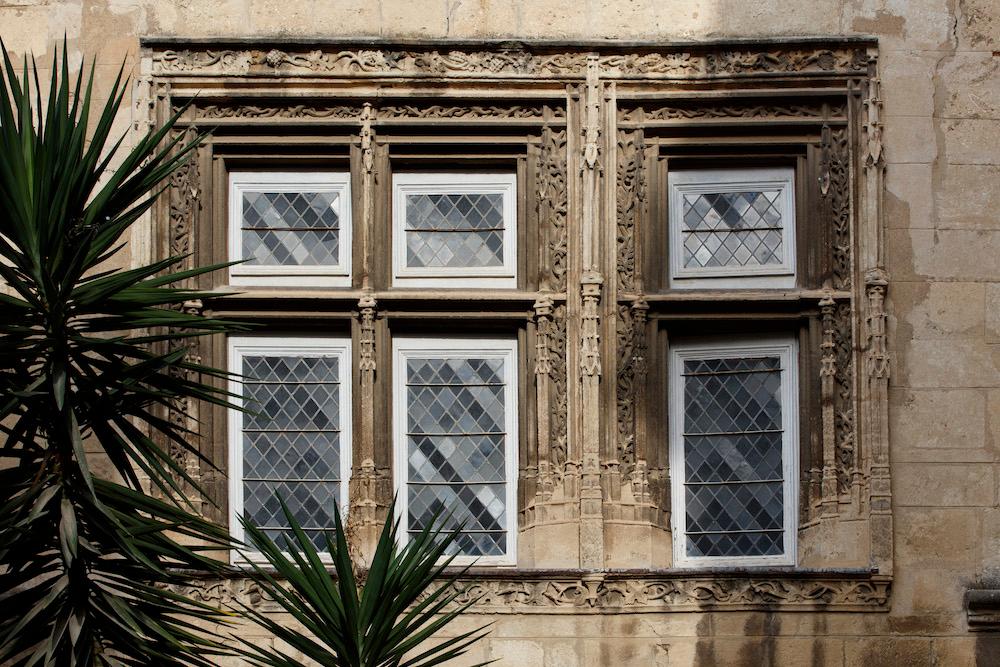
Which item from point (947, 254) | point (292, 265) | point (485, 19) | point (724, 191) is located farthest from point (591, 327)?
point (947, 254)

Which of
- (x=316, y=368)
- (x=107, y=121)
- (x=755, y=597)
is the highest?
(x=107, y=121)

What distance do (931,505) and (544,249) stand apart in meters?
2.65

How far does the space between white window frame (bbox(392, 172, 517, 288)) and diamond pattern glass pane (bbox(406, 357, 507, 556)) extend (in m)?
0.47

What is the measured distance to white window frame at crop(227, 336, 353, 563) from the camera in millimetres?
12984

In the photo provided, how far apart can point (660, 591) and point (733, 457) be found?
3.33ft

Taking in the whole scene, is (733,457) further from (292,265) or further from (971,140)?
(292,265)

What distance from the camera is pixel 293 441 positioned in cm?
1311

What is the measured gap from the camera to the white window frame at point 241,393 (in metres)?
13.0

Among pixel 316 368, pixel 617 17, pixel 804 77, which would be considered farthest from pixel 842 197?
pixel 316 368

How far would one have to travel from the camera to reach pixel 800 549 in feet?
41.8

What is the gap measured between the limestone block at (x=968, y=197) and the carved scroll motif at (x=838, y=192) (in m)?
0.52

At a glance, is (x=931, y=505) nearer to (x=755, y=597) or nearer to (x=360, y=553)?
(x=755, y=597)

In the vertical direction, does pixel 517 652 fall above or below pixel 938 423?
below

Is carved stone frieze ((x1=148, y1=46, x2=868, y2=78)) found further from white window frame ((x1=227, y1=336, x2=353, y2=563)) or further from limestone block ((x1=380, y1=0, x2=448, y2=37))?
white window frame ((x1=227, y1=336, x2=353, y2=563))
